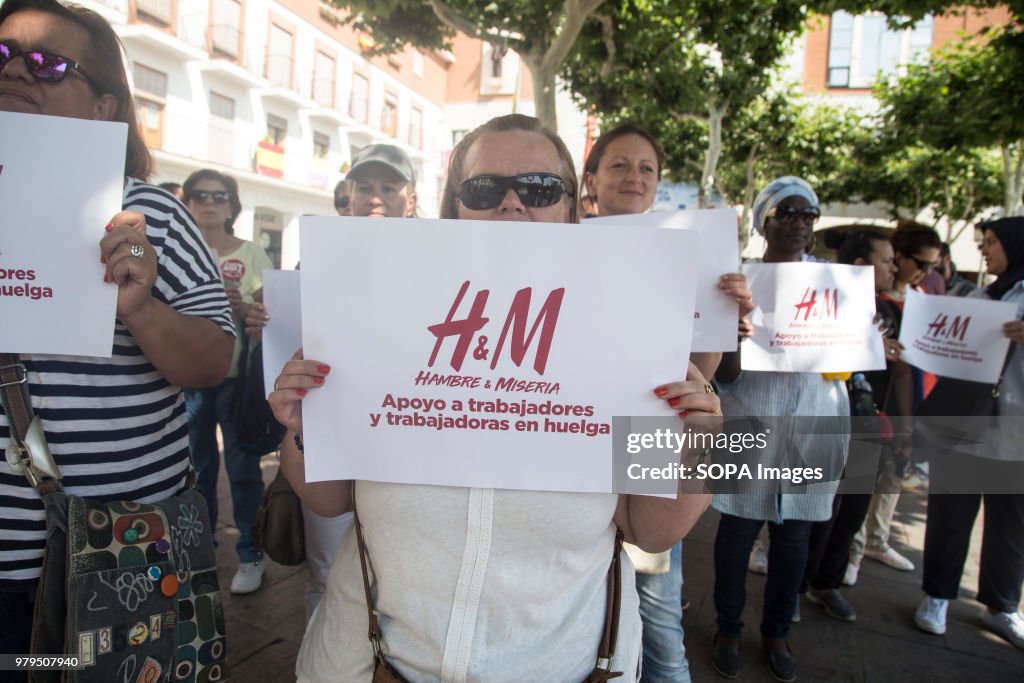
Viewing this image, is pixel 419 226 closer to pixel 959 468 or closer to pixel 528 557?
pixel 528 557

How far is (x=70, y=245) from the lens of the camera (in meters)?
1.23

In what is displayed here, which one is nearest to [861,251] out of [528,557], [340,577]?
[528,557]

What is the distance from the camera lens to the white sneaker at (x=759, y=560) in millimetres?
3834

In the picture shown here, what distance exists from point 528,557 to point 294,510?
1362mm

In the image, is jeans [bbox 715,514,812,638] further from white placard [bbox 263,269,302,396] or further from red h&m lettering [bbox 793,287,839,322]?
white placard [bbox 263,269,302,396]

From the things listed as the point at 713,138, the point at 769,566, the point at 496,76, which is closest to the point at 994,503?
the point at 769,566

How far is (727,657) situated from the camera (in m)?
2.71

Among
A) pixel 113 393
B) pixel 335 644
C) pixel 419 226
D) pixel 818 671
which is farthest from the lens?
pixel 818 671

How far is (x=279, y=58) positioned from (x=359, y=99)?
202 inches

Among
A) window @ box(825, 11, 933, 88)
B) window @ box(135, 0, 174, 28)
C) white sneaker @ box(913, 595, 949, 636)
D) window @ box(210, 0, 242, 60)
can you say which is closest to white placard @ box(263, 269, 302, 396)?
white sneaker @ box(913, 595, 949, 636)

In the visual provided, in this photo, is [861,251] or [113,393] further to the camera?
[861,251]

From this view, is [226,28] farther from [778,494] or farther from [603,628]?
[603,628]

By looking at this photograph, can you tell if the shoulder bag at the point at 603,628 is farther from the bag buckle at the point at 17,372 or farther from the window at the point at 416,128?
the window at the point at 416,128

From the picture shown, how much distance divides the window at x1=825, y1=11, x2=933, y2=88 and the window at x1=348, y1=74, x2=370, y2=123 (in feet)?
69.8
